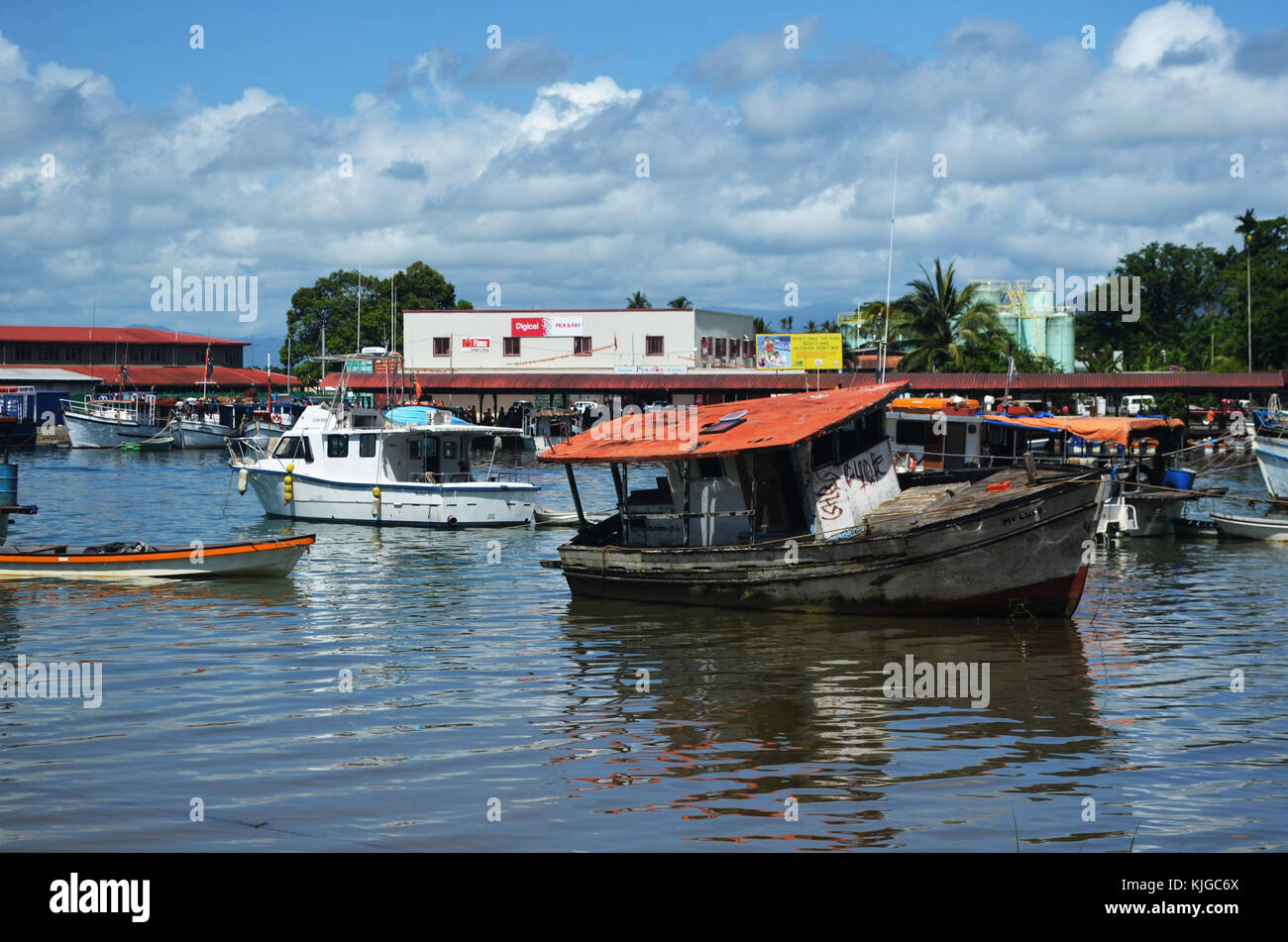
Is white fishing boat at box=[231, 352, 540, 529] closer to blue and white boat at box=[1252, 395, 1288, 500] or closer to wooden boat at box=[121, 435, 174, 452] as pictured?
blue and white boat at box=[1252, 395, 1288, 500]

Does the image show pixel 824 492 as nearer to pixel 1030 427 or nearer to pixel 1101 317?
pixel 1030 427

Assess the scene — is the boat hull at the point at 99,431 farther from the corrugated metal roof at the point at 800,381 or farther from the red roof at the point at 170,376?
the red roof at the point at 170,376

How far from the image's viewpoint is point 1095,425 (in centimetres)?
3419

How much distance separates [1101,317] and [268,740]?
107758mm

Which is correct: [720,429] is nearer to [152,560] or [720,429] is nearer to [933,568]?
[933,568]

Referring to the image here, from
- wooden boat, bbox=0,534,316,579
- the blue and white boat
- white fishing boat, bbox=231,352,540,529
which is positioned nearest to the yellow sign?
the blue and white boat

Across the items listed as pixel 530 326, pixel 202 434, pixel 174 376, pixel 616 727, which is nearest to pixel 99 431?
pixel 202 434

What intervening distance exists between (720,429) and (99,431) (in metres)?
62.1

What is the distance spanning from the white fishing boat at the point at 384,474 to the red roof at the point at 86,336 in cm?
6795

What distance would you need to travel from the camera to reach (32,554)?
2192 centimetres

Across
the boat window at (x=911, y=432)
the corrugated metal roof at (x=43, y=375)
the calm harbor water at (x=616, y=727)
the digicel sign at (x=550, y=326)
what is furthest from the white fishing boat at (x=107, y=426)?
the boat window at (x=911, y=432)

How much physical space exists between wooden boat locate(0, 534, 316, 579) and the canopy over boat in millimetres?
17970

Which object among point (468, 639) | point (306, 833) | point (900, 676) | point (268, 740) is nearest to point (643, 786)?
point (306, 833)

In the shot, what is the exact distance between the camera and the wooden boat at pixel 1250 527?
30.0 meters
